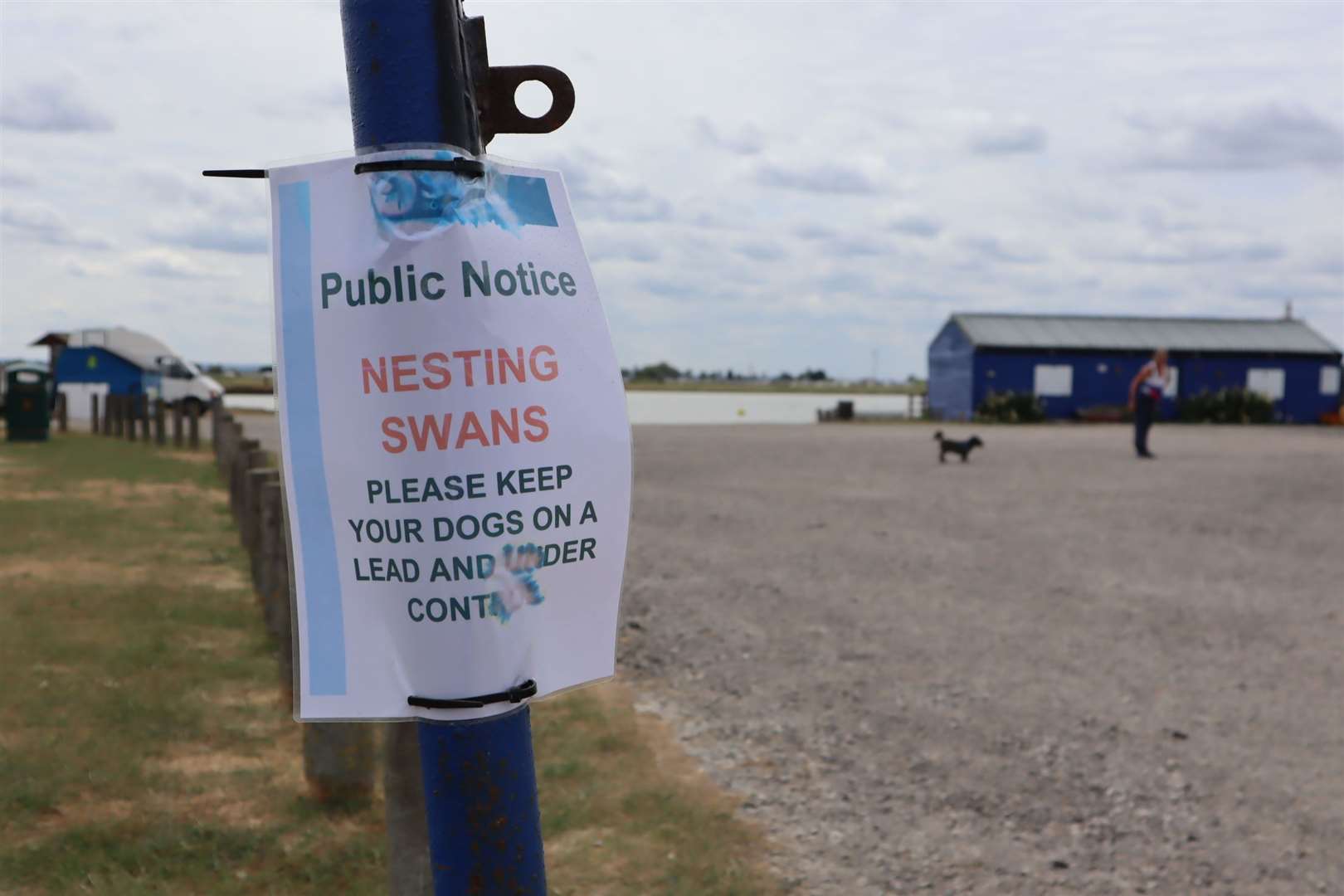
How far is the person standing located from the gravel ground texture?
214 inches

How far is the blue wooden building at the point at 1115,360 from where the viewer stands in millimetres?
39125

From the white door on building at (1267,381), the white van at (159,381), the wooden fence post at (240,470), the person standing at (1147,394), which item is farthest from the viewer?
the white door on building at (1267,381)

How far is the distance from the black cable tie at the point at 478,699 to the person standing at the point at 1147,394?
18264 millimetres

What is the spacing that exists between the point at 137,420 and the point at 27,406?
2.34 metres

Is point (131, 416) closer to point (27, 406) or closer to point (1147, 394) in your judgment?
point (27, 406)

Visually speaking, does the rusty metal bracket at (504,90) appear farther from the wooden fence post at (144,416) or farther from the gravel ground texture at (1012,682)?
the wooden fence post at (144,416)

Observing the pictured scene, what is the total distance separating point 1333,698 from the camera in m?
6.14

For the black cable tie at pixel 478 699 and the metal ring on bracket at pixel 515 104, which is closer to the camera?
the black cable tie at pixel 478 699

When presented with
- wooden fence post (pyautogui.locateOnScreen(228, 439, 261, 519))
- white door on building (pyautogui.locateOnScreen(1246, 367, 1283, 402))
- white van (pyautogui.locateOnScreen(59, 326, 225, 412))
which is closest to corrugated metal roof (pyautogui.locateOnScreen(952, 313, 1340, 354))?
white door on building (pyautogui.locateOnScreen(1246, 367, 1283, 402))

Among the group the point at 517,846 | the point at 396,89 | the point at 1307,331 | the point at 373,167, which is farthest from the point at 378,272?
the point at 1307,331

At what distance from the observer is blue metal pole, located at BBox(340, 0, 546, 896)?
2.04m

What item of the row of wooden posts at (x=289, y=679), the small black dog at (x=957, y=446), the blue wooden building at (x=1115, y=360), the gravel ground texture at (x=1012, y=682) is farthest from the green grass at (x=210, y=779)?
the blue wooden building at (x=1115, y=360)

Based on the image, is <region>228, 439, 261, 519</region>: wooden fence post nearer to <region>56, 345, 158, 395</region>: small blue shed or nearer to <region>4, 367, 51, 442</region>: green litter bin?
<region>4, 367, 51, 442</region>: green litter bin

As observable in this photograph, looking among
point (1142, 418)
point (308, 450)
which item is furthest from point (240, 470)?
point (1142, 418)
